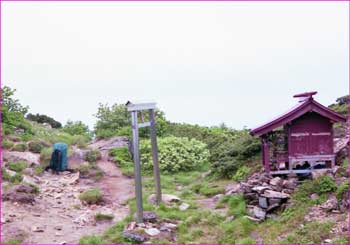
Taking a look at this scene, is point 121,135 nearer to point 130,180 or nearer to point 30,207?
point 130,180

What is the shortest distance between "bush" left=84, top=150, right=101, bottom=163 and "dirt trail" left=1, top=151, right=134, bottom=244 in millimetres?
2228

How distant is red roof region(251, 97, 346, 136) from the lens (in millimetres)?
11117

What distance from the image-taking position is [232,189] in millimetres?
12648

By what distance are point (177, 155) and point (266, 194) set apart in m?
7.94

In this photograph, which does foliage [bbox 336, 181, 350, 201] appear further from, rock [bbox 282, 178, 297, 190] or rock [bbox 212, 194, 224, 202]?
rock [bbox 212, 194, 224, 202]

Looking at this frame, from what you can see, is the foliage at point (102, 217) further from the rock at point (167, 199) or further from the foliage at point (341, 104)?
the foliage at point (341, 104)

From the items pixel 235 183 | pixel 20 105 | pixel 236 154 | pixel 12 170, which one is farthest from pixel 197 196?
pixel 20 105

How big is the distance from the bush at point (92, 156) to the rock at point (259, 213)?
8.94 metres

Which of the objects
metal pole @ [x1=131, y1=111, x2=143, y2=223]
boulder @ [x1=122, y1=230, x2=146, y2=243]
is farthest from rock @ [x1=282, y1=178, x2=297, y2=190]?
boulder @ [x1=122, y1=230, x2=146, y2=243]

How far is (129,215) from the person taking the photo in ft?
35.8

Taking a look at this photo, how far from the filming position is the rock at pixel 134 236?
29.9 ft

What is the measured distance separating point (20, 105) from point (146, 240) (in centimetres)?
1330

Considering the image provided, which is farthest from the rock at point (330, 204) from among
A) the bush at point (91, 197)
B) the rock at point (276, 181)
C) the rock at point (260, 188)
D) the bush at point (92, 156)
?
the bush at point (92, 156)

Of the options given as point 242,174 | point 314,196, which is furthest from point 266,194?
point 242,174
